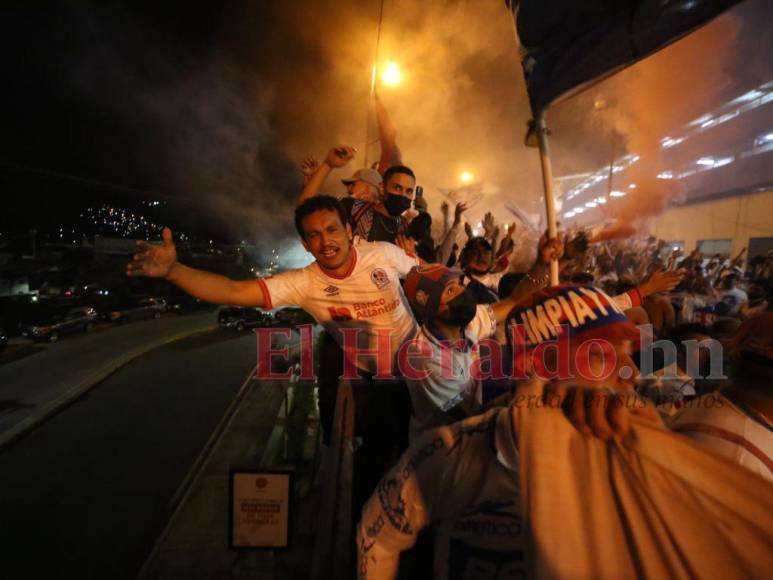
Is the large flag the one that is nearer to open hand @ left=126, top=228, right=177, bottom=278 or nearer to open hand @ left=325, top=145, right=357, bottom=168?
open hand @ left=325, top=145, right=357, bottom=168

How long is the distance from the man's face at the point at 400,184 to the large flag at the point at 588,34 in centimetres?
141

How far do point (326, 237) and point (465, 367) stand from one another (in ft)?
4.52

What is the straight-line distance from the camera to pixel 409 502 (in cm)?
147

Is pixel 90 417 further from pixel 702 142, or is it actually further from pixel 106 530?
pixel 702 142

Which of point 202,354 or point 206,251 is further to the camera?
point 206,251

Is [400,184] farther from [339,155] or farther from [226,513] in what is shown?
[226,513]

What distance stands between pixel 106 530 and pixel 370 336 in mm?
10533

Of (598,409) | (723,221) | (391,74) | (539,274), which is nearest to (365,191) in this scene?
(539,274)

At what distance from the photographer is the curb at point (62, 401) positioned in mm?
13625

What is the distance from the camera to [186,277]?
264 cm

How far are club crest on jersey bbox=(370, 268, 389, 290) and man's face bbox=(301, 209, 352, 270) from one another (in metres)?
0.28

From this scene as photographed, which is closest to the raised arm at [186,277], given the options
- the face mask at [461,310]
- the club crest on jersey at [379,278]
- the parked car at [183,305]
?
the club crest on jersey at [379,278]

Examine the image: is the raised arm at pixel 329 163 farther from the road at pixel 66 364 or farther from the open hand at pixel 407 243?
the road at pixel 66 364

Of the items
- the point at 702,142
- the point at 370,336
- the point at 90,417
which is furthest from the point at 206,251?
the point at 370,336
